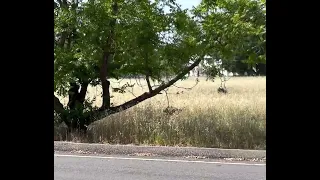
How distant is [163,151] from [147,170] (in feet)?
4.23

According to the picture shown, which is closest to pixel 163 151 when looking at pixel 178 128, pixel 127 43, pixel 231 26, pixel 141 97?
pixel 178 128

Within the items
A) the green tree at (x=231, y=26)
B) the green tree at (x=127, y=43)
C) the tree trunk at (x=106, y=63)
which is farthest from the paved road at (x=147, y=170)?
the green tree at (x=231, y=26)

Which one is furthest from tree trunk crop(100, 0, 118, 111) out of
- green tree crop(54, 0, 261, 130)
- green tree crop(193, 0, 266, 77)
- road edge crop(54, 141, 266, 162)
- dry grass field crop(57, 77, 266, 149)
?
green tree crop(193, 0, 266, 77)

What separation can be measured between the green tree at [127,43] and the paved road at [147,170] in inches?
78.0

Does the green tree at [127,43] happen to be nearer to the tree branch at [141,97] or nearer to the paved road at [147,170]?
the tree branch at [141,97]

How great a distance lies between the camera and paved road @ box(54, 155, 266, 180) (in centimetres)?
510

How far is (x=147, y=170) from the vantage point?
5480mm

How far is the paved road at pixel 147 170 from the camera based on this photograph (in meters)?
5.10

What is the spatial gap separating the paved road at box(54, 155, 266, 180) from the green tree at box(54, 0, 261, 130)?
1980mm

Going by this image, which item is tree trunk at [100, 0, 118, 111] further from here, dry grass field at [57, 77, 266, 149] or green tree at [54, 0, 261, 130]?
dry grass field at [57, 77, 266, 149]
